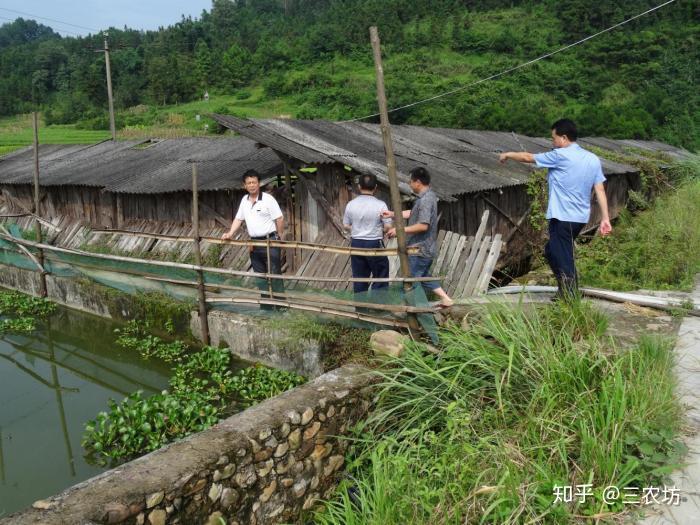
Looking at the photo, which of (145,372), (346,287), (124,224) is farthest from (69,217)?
(346,287)

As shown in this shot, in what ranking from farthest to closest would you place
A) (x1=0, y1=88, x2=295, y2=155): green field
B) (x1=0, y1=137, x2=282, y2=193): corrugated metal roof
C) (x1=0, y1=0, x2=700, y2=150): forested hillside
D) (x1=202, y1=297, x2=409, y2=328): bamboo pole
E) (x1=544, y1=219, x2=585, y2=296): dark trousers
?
(x1=0, y1=88, x2=295, y2=155): green field → (x1=0, y1=0, x2=700, y2=150): forested hillside → (x1=0, y1=137, x2=282, y2=193): corrugated metal roof → (x1=202, y1=297, x2=409, y2=328): bamboo pole → (x1=544, y1=219, x2=585, y2=296): dark trousers

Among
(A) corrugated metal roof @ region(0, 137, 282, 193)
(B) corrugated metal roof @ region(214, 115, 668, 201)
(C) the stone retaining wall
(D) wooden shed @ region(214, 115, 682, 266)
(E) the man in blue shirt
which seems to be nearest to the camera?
(C) the stone retaining wall

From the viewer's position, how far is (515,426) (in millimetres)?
3480

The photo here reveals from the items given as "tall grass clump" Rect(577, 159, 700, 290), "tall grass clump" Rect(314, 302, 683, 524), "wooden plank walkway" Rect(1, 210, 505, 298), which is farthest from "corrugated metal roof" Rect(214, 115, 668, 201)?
"tall grass clump" Rect(314, 302, 683, 524)

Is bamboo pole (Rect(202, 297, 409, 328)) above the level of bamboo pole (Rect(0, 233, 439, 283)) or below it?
below

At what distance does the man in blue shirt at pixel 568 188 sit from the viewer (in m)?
4.64

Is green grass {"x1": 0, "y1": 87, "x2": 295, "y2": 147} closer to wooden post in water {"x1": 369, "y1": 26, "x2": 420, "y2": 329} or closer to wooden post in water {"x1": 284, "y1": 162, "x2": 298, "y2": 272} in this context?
wooden post in water {"x1": 284, "y1": 162, "x2": 298, "y2": 272}

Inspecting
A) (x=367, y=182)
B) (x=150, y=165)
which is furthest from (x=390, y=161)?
(x=150, y=165)

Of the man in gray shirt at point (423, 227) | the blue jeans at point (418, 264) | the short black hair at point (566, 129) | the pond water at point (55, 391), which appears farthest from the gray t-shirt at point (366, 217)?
the pond water at point (55, 391)

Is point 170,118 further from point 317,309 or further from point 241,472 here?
point 241,472

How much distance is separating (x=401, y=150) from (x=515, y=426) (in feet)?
22.2

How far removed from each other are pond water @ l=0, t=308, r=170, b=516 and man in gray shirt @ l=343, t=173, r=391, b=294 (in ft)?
9.46

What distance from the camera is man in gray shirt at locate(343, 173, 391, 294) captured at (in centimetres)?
603

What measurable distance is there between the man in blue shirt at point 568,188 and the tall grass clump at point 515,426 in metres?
0.57
